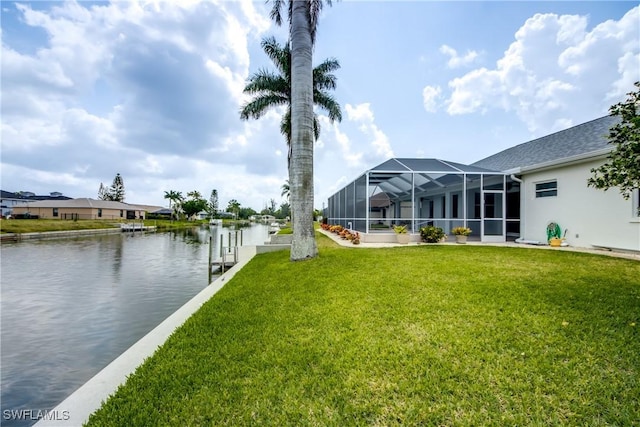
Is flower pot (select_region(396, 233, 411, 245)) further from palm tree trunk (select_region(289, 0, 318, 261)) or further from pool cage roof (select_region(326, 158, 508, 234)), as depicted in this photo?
palm tree trunk (select_region(289, 0, 318, 261))

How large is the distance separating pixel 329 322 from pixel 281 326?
0.67m

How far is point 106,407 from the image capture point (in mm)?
2451

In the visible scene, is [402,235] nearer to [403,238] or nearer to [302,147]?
[403,238]

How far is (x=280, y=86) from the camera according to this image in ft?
53.4

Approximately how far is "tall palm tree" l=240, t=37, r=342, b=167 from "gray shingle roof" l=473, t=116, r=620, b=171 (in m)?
9.99

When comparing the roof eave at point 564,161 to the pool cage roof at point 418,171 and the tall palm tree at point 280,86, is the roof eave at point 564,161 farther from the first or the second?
the tall palm tree at point 280,86

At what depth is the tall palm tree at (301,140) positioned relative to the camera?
329 inches

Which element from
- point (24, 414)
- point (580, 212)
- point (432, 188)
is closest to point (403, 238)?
point (432, 188)

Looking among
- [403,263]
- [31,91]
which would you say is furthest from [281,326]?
[31,91]

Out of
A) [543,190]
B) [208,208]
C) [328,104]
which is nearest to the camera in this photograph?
[543,190]

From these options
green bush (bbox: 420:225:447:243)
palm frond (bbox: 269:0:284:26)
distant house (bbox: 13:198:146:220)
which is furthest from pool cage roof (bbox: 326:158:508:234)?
distant house (bbox: 13:198:146:220)

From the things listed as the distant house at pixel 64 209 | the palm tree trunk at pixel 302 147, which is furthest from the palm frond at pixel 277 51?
the distant house at pixel 64 209

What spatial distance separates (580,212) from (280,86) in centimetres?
1502

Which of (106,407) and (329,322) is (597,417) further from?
(106,407)
